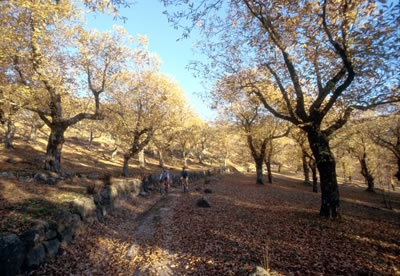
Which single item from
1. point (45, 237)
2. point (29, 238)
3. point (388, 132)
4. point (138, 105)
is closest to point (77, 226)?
point (45, 237)

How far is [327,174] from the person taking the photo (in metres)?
8.58

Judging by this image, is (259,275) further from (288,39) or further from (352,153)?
(352,153)

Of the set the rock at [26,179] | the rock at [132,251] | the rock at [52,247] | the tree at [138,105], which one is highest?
the tree at [138,105]

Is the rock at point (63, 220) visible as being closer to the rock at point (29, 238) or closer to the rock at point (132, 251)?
the rock at point (29, 238)

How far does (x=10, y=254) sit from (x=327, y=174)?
37.6 feet

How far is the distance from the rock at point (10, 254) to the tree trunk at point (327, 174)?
11.0 m

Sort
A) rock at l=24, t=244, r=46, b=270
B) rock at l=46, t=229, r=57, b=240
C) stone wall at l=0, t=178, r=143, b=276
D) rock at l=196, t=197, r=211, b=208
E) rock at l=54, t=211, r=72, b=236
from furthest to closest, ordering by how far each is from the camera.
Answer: rock at l=196, t=197, r=211, b=208
rock at l=54, t=211, r=72, b=236
rock at l=46, t=229, r=57, b=240
rock at l=24, t=244, r=46, b=270
stone wall at l=0, t=178, r=143, b=276

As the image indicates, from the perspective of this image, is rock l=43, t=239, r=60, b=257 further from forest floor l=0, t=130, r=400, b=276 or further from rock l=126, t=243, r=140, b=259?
rock l=126, t=243, r=140, b=259

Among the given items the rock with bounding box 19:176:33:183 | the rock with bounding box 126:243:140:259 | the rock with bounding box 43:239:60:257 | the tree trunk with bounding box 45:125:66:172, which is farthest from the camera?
the tree trunk with bounding box 45:125:66:172

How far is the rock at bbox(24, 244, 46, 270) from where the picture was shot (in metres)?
4.93

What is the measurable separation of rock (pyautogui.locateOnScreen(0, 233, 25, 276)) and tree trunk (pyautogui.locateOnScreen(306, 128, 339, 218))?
11.0 meters

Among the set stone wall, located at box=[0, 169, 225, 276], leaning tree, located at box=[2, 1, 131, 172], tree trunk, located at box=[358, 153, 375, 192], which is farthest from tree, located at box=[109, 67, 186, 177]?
tree trunk, located at box=[358, 153, 375, 192]

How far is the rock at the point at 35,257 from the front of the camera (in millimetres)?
4926

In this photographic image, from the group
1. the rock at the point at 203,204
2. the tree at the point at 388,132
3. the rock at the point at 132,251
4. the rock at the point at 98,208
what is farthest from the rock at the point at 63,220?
the tree at the point at 388,132
